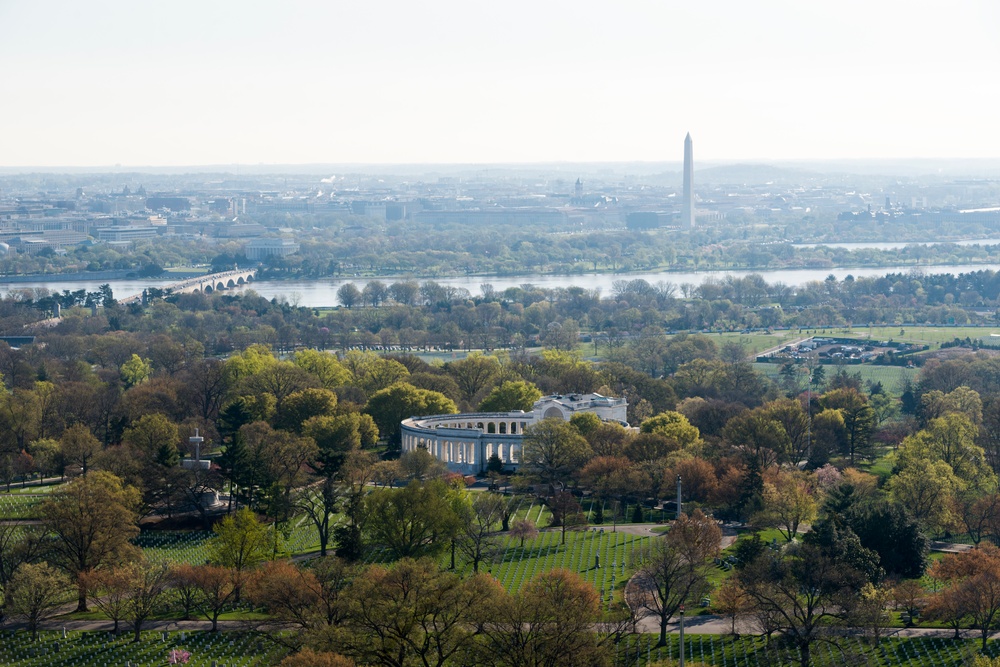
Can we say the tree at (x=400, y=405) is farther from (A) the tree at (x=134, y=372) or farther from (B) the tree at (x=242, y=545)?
(B) the tree at (x=242, y=545)

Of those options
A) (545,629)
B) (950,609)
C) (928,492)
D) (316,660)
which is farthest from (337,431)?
(316,660)

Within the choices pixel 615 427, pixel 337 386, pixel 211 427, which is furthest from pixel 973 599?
pixel 337 386

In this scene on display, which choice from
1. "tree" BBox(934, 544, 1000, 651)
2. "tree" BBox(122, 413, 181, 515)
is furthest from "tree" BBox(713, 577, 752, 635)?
"tree" BBox(122, 413, 181, 515)

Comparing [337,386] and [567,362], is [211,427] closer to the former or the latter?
[337,386]

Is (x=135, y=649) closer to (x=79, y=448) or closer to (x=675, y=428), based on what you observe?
(x=79, y=448)

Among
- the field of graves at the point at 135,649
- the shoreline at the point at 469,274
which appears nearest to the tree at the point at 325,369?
the field of graves at the point at 135,649
